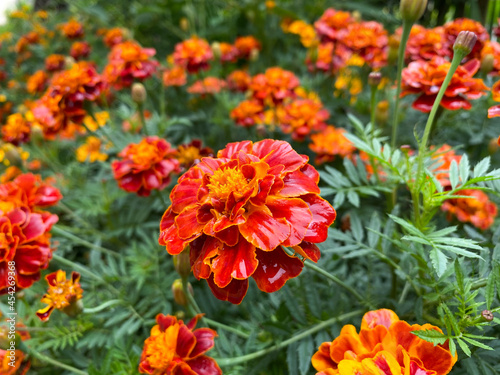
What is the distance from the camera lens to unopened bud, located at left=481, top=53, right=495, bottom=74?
842mm

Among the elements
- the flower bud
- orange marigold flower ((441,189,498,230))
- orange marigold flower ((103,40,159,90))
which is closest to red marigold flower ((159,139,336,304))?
the flower bud

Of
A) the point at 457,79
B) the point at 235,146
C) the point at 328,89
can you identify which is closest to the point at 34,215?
the point at 235,146

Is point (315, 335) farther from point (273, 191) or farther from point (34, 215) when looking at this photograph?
point (34, 215)

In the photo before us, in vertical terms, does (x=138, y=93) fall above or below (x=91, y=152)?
above

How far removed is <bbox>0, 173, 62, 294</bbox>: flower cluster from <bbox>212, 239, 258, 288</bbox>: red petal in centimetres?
44

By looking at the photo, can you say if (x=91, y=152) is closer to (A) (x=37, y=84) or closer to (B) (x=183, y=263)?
(A) (x=37, y=84)

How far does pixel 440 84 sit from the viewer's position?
744 millimetres

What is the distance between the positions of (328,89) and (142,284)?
3.77 ft

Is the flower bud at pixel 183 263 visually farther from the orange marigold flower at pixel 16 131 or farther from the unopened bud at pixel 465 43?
the orange marigold flower at pixel 16 131

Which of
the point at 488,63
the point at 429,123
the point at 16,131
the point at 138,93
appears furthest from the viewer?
the point at 16,131

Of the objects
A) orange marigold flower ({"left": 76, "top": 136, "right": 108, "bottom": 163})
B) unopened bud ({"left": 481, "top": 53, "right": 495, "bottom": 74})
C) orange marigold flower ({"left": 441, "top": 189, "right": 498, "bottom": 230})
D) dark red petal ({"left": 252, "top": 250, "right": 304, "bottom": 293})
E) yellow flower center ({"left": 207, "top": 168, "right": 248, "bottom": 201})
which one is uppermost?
unopened bud ({"left": 481, "top": 53, "right": 495, "bottom": 74})

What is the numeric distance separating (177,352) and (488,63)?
0.92 metres

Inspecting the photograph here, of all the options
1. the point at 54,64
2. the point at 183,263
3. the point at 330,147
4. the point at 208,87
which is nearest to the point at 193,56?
the point at 208,87

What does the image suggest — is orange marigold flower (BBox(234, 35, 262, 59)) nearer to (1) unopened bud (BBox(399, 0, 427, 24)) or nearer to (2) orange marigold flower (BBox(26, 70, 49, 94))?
(2) orange marigold flower (BBox(26, 70, 49, 94))
